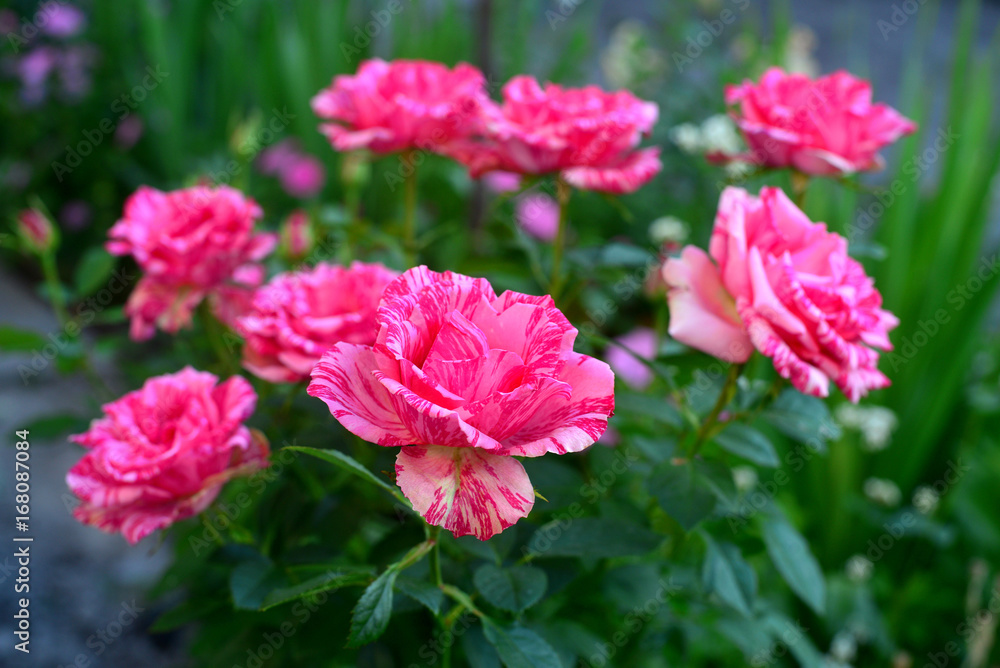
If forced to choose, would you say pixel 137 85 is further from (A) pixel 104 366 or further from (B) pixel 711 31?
(B) pixel 711 31

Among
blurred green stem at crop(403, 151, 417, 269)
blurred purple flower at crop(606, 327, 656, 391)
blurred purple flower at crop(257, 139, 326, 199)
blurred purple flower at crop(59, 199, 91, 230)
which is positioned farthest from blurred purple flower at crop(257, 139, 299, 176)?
blurred green stem at crop(403, 151, 417, 269)

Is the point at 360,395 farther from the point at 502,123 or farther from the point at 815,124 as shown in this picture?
the point at 815,124

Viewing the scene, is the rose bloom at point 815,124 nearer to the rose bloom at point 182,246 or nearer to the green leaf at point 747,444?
the green leaf at point 747,444

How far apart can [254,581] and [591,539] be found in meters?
0.20

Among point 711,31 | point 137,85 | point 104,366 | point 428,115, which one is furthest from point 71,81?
point 428,115

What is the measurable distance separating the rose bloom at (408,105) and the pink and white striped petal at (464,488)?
0.31 meters

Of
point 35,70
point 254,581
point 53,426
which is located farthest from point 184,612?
point 35,70

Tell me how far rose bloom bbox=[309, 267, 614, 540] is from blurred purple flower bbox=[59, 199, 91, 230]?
1.84m

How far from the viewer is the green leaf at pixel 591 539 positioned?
439 millimetres

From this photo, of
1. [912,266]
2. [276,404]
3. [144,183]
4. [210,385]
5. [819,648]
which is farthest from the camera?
[144,183]

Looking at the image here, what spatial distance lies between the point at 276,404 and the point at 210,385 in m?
0.10

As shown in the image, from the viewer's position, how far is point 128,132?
1932mm

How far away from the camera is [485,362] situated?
34 centimetres

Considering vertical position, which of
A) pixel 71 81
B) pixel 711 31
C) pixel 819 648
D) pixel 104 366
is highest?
pixel 711 31
